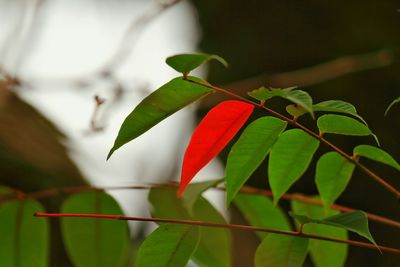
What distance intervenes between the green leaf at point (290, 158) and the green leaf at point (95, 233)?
10.1 inches

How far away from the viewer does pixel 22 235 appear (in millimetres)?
830

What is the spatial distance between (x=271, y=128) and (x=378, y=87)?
120cm

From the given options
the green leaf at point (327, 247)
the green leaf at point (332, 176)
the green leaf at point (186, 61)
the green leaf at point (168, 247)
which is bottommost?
the green leaf at point (327, 247)

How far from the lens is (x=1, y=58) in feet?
4.95

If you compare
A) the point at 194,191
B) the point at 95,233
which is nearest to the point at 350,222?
the point at 194,191

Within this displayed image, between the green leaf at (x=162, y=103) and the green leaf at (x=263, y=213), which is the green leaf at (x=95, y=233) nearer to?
the green leaf at (x=263, y=213)

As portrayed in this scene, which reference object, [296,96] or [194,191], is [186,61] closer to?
[296,96]

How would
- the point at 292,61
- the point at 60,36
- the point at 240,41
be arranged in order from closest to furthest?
the point at 292,61, the point at 240,41, the point at 60,36

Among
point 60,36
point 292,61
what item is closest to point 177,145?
point 292,61

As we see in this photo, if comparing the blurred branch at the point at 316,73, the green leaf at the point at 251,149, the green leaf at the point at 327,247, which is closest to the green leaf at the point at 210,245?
the green leaf at the point at 327,247

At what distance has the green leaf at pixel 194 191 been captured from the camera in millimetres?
729

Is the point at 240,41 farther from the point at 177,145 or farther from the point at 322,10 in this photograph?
the point at 177,145

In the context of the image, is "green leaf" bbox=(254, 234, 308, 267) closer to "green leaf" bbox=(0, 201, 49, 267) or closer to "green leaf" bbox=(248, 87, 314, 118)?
"green leaf" bbox=(248, 87, 314, 118)

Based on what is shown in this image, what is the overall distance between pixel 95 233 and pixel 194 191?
6.6 inches
